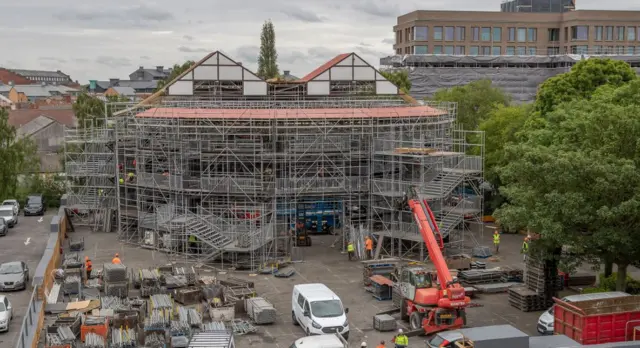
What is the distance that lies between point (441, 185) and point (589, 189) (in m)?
13.0

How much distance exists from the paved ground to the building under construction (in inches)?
194

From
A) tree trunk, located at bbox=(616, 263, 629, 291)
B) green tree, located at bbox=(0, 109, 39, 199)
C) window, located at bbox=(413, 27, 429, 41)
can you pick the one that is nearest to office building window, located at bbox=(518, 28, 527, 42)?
window, located at bbox=(413, 27, 429, 41)

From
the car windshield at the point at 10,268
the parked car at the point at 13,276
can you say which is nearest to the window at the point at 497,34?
the parked car at the point at 13,276

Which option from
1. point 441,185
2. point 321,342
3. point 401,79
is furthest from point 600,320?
point 401,79

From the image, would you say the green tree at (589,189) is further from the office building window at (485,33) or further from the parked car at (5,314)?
the office building window at (485,33)

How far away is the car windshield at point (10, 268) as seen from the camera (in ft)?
104

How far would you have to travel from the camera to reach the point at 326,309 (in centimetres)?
2456

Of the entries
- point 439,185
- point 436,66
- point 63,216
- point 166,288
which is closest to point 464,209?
point 439,185

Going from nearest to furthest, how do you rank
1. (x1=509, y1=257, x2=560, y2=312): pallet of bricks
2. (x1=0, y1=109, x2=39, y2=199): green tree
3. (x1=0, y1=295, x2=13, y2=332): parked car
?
(x1=0, y1=295, x2=13, y2=332): parked car < (x1=509, y1=257, x2=560, y2=312): pallet of bricks < (x1=0, y1=109, x2=39, y2=199): green tree

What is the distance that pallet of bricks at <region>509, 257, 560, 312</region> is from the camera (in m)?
27.5

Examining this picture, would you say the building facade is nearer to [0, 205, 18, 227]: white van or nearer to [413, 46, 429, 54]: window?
[413, 46, 429, 54]: window

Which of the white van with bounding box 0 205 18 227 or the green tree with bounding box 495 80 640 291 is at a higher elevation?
the green tree with bounding box 495 80 640 291

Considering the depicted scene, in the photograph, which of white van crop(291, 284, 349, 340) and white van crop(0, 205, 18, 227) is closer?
white van crop(291, 284, 349, 340)

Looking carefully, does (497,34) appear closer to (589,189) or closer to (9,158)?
(9,158)
